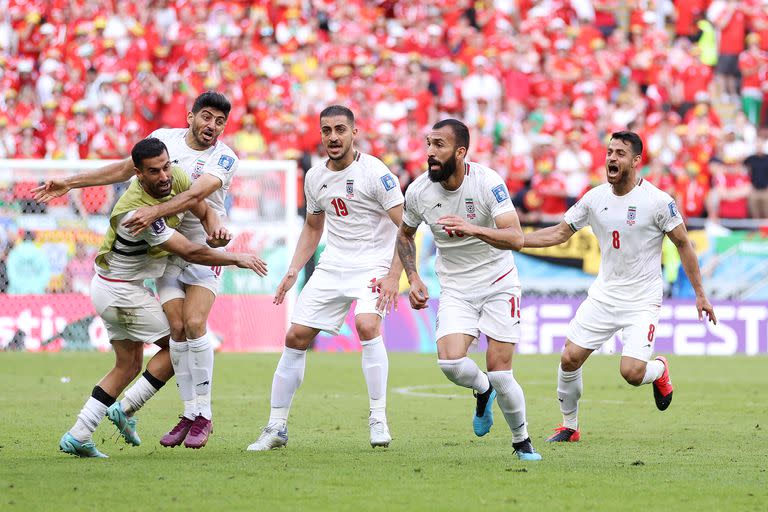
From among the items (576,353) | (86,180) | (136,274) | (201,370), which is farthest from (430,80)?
(136,274)

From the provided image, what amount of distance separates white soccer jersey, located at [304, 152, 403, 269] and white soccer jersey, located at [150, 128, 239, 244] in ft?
2.22

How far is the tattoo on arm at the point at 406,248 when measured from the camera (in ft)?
30.6

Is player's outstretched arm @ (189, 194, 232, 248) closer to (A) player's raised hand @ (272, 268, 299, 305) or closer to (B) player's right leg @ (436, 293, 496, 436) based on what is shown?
(A) player's raised hand @ (272, 268, 299, 305)

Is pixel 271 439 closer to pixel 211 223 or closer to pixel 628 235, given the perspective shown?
pixel 211 223

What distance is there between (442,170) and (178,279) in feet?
6.96

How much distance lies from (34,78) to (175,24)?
110 inches

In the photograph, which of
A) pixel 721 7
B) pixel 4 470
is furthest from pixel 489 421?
pixel 721 7

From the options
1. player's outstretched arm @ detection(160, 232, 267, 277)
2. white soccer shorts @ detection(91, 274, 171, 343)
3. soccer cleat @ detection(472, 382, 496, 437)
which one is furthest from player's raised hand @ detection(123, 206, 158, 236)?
soccer cleat @ detection(472, 382, 496, 437)

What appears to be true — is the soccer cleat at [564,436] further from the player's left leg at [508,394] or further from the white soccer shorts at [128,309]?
the white soccer shorts at [128,309]

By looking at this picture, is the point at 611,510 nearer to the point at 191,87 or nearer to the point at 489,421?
the point at 489,421

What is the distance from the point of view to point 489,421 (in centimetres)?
1000

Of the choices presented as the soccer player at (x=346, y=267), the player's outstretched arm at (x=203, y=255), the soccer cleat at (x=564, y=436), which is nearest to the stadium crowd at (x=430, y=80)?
the soccer cleat at (x=564, y=436)

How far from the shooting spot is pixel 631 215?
10734 millimetres

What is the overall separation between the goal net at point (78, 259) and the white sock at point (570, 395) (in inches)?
345
